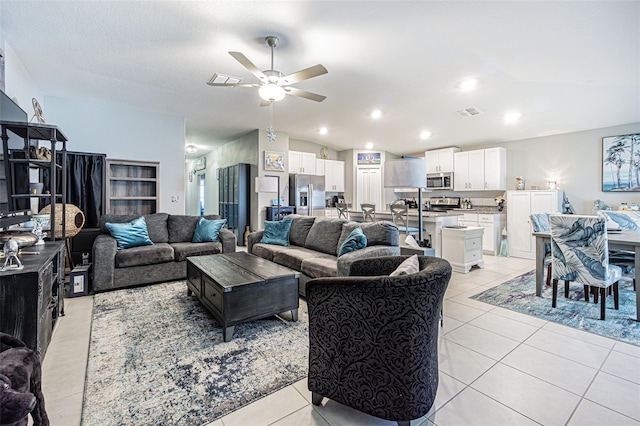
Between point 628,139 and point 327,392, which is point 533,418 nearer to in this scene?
point 327,392

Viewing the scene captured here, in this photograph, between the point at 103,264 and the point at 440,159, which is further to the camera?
the point at 440,159

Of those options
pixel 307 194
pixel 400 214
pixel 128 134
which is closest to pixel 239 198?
pixel 307 194

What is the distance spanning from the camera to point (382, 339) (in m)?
1.37

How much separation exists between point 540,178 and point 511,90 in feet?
9.99

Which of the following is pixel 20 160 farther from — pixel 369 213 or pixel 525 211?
pixel 525 211

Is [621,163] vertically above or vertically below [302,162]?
below

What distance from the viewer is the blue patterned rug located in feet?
8.58

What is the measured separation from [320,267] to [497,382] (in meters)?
1.77

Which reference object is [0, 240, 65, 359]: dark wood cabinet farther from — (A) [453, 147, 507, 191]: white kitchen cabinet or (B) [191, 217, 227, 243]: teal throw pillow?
(A) [453, 147, 507, 191]: white kitchen cabinet

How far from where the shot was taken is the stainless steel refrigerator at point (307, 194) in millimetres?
6938

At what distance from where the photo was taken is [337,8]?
2.42 m

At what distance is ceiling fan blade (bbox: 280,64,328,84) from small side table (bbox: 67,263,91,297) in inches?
124

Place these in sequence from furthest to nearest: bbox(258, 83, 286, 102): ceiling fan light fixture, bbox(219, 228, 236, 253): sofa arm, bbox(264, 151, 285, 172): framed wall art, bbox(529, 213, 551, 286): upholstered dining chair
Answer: bbox(264, 151, 285, 172): framed wall art
bbox(219, 228, 236, 253): sofa arm
bbox(529, 213, 551, 286): upholstered dining chair
bbox(258, 83, 286, 102): ceiling fan light fixture

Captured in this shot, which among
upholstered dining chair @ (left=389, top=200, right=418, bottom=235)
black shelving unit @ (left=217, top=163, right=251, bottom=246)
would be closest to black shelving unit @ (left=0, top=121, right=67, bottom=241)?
black shelving unit @ (left=217, top=163, right=251, bottom=246)
